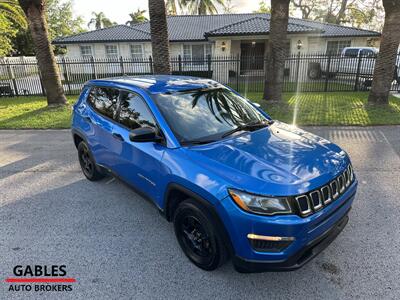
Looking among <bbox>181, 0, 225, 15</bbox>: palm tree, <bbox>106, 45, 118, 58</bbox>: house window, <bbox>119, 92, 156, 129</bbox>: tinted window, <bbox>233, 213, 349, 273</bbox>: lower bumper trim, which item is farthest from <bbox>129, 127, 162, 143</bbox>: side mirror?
<bbox>181, 0, 225, 15</bbox>: palm tree

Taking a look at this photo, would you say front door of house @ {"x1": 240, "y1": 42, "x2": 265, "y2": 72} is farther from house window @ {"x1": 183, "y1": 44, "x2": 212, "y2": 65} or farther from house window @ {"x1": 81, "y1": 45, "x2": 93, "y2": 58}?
house window @ {"x1": 81, "y1": 45, "x2": 93, "y2": 58}

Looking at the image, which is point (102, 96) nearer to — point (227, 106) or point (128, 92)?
point (128, 92)

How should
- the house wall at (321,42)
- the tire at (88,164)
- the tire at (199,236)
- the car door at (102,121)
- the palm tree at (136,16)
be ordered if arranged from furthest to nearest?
the palm tree at (136,16)
the house wall at (321,42)
the tire at (88,164)
the car door at (102,121)
the tire at (199,236)

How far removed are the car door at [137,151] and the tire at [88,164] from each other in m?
0.96

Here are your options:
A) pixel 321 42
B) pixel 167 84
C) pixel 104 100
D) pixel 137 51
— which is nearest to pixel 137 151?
pixel 167 84

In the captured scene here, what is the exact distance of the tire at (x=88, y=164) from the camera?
436 centimetres

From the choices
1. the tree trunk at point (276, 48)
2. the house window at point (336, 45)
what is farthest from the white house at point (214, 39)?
the tree trunk at point (276, 48)

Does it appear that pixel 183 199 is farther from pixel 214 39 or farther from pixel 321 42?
pixel 321 42

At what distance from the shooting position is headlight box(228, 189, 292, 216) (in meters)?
2.13

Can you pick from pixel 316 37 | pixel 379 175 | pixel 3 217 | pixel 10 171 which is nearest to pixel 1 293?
pixel 3 217

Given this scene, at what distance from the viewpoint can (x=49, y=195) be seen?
167 inches

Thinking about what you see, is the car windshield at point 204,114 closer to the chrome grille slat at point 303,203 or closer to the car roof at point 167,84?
the car roof at point 167,84

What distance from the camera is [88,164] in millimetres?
4605

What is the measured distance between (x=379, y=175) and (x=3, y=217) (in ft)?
19.2
